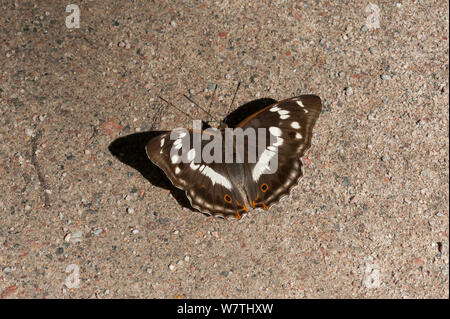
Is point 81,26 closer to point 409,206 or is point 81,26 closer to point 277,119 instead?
point 277,119

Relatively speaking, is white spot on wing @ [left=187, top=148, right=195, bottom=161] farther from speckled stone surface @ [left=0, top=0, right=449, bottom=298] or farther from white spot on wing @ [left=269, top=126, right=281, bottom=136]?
white spot on wing @ [left=269, top=126, right=281, bottom=136]

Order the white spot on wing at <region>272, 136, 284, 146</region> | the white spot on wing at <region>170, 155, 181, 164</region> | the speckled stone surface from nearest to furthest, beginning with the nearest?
the white spot on wing at <region>170, 155, 181, 164</region>, the white spot on wing at <region>272, 136, 284, 146</region>, the speckled stone surface

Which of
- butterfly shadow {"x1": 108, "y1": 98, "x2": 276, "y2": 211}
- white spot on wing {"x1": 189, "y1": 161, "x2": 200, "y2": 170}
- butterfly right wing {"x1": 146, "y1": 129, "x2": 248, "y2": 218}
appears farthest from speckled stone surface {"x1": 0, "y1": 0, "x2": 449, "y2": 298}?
white spot on wing {"x1": 189, "y1": 161, "x2": 200, "y2": 170}

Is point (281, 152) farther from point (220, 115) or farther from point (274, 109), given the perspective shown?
point (220, 115)

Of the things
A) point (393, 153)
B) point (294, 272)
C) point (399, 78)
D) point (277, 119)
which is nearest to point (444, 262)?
point (393, 153)

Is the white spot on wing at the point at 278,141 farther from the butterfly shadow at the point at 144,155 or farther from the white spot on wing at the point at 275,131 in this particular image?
the butterfly shadow at the point at 144,155

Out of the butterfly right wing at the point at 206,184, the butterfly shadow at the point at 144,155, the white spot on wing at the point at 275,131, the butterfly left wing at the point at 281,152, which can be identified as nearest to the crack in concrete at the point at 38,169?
the butterfly shadow at the point at 144,155

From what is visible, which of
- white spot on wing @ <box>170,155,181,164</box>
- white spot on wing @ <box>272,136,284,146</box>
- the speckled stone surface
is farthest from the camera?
the speckled stone surface

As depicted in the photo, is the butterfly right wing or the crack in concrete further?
the crack in concrete
